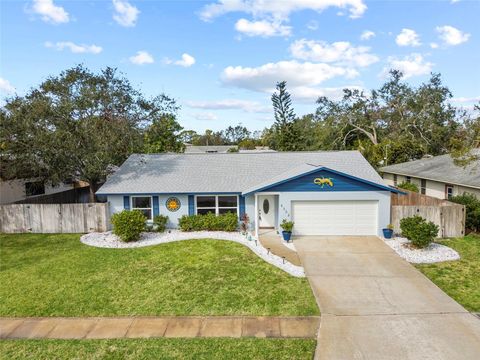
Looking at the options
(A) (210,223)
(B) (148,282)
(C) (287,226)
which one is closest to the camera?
(B) (148,282)

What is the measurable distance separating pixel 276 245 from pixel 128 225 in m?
7.00

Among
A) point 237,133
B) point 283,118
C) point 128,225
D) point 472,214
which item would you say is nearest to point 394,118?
point 283,118

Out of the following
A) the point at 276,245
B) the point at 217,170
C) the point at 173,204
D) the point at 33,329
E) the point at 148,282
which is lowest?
the point at 33,329

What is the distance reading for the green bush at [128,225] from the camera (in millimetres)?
16438

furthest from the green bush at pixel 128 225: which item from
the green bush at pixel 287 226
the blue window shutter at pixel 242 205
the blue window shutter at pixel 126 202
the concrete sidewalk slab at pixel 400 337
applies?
the concrete sidewalk slab at pixel 400 337

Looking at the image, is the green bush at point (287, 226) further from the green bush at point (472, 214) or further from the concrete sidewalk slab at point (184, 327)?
the green bush at point (472, 214)

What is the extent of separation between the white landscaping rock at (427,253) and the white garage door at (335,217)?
75.7 inches

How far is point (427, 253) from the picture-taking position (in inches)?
570

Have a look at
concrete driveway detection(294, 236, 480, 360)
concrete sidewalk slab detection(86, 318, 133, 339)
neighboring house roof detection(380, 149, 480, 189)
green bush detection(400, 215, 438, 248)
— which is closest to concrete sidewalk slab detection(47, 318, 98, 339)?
concrete sidewalk slab detection(86, 318, 133, 339)

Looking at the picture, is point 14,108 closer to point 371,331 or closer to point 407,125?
point 371,331

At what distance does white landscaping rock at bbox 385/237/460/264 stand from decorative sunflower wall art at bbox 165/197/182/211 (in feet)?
35.3

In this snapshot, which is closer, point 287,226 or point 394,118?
point 287,226

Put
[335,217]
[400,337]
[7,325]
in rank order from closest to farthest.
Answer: [400,337], [7,325], [335,217]

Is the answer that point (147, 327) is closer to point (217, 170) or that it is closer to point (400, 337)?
point (400, 337)
